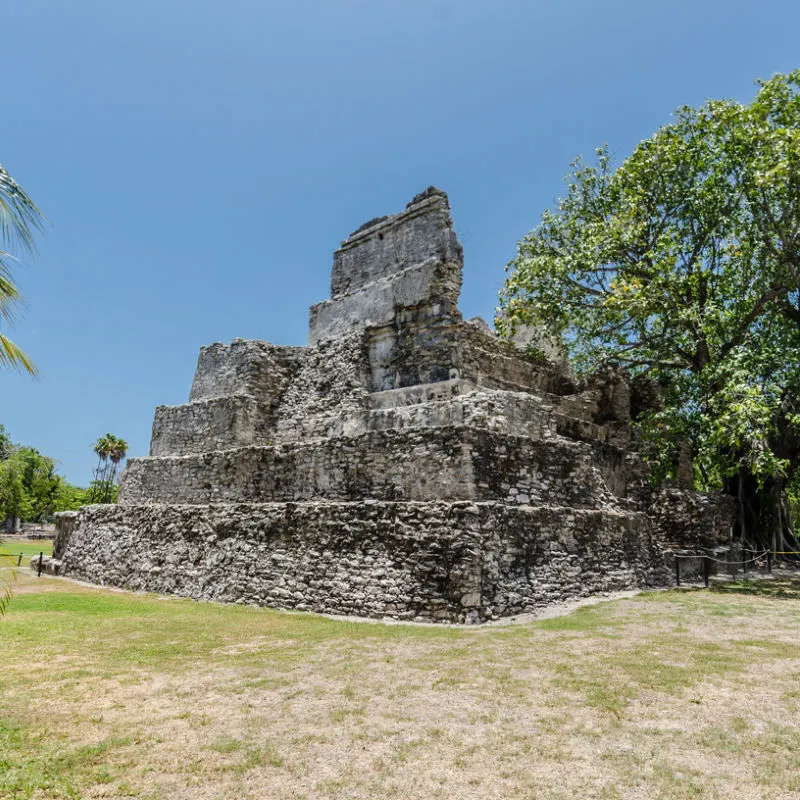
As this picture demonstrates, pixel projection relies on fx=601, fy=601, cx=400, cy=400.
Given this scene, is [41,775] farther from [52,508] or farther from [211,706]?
[52,508]

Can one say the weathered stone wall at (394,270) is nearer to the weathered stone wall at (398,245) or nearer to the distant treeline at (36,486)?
the weathered stone wall at (398,245)

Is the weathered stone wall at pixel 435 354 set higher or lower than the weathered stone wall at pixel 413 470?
higher

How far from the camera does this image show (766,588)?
10945mm

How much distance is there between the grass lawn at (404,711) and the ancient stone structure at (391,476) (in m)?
1.06

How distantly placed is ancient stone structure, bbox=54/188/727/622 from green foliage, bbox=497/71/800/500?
1550 millimetres

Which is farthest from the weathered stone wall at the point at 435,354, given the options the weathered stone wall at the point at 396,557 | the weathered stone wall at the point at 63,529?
the weathered stone wall at the point at 63,529

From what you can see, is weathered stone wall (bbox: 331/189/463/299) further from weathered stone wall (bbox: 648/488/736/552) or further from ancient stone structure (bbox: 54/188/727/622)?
weathered stone wall (bbox: 648/488/736/552)

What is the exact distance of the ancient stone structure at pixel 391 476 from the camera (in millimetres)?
7875

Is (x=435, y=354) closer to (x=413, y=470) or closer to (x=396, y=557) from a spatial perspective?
(x=413, y=470)

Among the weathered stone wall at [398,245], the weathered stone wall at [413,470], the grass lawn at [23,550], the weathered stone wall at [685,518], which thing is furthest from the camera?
the grass lawn at [23,550]

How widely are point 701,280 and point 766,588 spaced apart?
6.91 meters

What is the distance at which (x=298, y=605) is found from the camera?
27.9 ft

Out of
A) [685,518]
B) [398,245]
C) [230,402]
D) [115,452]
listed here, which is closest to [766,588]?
[685,518]

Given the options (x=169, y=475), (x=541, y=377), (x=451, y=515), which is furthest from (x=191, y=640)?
(x=541, y=377)
